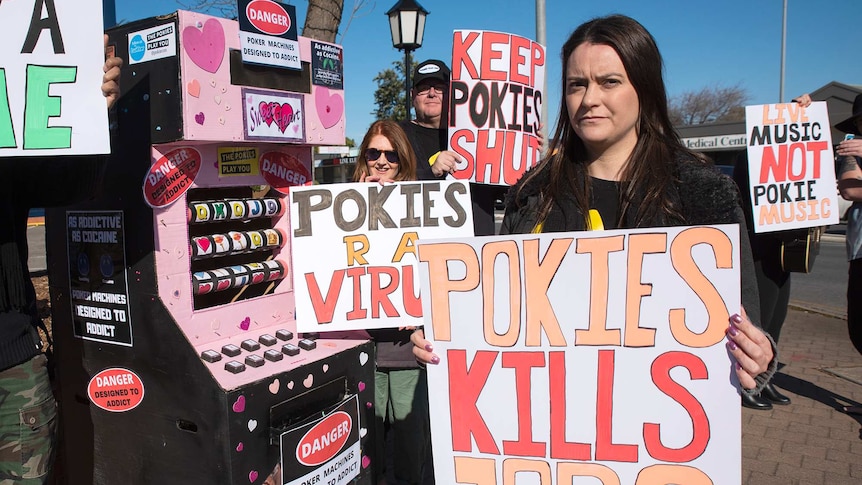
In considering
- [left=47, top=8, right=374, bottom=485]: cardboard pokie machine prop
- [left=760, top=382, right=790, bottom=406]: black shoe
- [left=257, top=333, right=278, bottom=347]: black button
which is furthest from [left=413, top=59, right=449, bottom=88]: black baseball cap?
[left=760, top=382, right=790, bottom=406]: black shoe

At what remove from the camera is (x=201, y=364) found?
2426mm

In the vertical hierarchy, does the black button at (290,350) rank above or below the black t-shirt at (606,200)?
below

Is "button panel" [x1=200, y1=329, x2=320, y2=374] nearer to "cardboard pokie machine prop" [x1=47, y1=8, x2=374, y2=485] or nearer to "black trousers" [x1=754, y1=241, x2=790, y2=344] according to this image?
"cardboard pokie machine prop" [x1=47, y1=8, x2=374, y2=485]

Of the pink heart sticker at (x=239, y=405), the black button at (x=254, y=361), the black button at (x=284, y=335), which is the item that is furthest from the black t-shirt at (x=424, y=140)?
the pink heart sticker at (x=239, y=405)

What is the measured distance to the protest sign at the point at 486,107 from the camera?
11.1ft

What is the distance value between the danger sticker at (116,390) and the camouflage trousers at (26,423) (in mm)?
401

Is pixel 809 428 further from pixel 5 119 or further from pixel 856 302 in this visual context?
pixel 5 119

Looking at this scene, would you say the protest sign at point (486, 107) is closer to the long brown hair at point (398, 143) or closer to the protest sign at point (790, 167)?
the long brown hair at point (398, 143)

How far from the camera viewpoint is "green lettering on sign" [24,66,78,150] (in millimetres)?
1926

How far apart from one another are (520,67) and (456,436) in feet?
7.71

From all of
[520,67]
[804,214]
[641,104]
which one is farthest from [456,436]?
[804,214]

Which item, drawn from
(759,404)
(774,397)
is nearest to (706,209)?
(759,404)

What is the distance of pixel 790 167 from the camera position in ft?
14.6

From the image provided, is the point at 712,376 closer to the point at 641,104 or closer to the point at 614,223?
the point at 614,223
